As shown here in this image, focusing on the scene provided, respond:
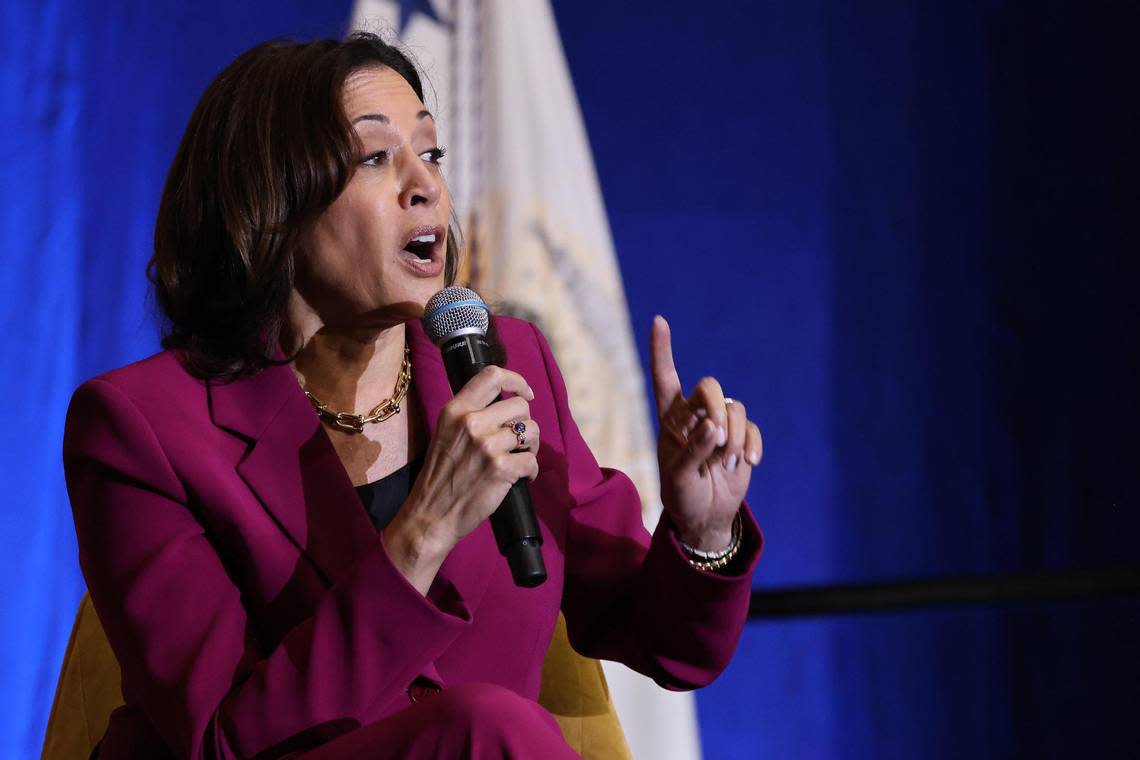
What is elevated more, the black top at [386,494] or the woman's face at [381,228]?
the woman's face at [381,228]

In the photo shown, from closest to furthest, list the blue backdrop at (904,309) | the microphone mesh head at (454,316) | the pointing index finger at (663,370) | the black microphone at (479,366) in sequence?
1. the black microphone at (479,366)
2. the microphone mesh head at (454,316)
3. the pointing index finger at (663,370)
4. the blue backdrop at (904,309)

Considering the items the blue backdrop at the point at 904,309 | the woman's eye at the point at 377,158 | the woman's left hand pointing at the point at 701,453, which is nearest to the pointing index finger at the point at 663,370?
the woman's left hand pointing at the point at 701,453

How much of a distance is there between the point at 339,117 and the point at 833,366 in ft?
3.94

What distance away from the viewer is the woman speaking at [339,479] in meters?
1.00

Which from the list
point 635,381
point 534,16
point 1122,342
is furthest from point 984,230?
point 534,16

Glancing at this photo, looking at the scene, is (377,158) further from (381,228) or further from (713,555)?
(713,555)

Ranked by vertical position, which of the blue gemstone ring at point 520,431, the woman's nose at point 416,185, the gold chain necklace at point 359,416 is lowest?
the gold chain necklace at point 359,416

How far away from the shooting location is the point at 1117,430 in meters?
2.19

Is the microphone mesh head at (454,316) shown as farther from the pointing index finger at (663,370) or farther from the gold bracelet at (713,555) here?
the gold bracelet at (713,555)

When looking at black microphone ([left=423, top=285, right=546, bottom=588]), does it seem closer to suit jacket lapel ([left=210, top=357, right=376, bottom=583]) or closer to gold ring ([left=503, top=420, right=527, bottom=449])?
gold ring ([left=503, top=420, right=527, bottom=449])

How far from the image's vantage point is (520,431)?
1.01m

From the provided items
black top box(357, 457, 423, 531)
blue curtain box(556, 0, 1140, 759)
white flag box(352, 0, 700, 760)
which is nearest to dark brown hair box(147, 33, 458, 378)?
black top box(357, 457, 423, 531)

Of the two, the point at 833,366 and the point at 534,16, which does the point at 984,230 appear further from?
the point at 534,16

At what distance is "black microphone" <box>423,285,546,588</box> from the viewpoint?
37.7 inches
